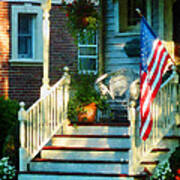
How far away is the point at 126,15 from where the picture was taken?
12.4 metres

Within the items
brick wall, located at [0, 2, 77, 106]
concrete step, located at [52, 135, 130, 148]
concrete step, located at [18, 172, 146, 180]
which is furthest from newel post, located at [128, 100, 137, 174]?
brick wall, located at [0, 2, 77, 106]

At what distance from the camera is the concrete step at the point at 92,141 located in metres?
9.68

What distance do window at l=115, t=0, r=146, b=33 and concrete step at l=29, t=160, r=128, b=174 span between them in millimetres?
4265

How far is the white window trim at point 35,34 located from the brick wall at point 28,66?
0.12 metres

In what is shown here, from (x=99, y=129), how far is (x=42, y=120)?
117 cm

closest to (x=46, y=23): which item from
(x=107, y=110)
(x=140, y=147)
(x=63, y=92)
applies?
(x=63, y=92)

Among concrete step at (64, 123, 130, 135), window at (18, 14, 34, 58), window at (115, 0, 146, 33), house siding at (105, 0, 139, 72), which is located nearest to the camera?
concrete step at (64, 123, 130, 135)

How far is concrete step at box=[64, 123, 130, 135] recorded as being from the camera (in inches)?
392

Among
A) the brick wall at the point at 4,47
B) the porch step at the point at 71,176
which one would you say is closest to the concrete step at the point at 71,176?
the porch step at the point at 71,176

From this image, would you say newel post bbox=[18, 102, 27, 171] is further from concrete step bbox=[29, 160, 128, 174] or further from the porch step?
concrete step bbox=[29, 160, 128, 174]

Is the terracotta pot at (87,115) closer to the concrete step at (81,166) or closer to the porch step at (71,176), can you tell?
the concrete step at (81,166)

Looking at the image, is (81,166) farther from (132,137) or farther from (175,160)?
(175,160)

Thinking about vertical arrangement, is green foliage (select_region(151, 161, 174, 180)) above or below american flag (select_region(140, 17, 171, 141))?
below

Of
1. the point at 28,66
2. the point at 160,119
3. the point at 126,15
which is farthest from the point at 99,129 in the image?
the point at 28,66
